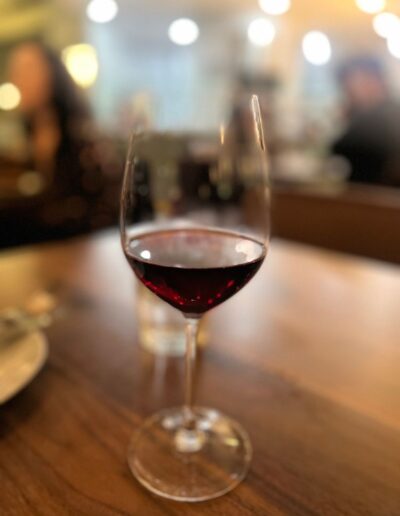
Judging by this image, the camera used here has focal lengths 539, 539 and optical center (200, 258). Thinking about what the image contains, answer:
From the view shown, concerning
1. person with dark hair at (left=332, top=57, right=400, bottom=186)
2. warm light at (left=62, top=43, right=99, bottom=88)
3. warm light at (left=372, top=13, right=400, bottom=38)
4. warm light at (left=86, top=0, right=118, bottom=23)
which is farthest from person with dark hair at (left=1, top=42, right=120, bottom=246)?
warm light at (left=372, top=13, right=400, bottom=38)

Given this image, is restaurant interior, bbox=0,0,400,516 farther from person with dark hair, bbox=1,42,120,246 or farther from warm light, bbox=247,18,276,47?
warm light, bbox=247,18,276,47

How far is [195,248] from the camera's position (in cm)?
52

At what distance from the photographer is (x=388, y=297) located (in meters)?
0.88

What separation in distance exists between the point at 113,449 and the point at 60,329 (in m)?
0.27

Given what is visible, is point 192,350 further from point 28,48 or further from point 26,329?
point 28,48

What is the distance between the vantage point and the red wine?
43 cm

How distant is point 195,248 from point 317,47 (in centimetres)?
650

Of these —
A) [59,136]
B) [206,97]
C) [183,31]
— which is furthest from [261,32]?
[59,136]

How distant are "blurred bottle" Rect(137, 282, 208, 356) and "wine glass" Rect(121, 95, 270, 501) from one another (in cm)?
13

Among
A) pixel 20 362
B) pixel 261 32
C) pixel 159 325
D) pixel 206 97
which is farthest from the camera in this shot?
pixel 206 97

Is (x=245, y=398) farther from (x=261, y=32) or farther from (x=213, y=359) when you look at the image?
(x=261, y=32)

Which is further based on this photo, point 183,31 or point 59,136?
point 183,31

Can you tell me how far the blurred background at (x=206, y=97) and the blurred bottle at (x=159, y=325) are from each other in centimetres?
23

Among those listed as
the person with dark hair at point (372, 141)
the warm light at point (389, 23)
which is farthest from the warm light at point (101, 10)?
the person with dark hair at point (372, 141)
